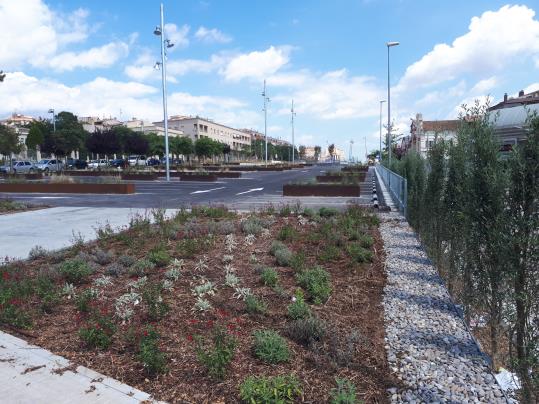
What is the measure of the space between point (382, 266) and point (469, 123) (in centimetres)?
269

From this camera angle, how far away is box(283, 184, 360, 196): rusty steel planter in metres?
18.7

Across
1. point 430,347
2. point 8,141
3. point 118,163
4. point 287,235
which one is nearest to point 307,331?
point 430,347

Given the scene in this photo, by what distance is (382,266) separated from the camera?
6496 millimetres

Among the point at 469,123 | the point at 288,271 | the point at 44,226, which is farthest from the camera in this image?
the point at 44,226

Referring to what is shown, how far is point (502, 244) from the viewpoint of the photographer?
3107mm

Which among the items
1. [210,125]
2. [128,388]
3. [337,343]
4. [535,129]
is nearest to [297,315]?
[337,343]

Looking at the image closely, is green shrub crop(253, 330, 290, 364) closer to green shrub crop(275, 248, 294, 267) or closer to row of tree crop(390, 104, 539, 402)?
row of tree crop(390, 104, 539, 402)

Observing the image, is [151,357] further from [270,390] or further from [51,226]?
[51,226]

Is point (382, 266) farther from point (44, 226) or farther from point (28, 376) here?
point (44, 226)

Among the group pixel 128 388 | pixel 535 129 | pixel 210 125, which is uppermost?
pixel 210 125

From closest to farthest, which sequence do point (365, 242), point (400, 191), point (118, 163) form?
1. point (365, 242)
2. point (400, 191)
3. point (118, 163)

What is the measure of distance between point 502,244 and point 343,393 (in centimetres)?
166

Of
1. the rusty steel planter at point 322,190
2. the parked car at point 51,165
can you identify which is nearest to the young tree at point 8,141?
the parked car at point 51,165

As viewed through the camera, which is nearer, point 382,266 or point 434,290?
point 434,290
